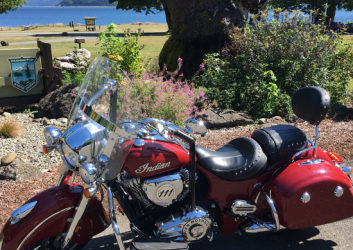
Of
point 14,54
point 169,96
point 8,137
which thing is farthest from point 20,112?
point 169,96

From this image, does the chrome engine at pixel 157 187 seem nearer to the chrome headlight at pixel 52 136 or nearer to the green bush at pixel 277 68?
Result: the chrome headlight at pixel 52 136

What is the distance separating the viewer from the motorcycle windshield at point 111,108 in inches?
94.5

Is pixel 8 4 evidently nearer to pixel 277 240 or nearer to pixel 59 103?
pixel 59 103

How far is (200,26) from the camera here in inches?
357

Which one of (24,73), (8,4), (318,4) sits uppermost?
(318,4)

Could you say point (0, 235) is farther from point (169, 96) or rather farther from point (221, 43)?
point (221, 43)

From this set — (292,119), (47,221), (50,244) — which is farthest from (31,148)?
(292,119)

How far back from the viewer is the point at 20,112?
7.42 metres

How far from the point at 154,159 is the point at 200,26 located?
23.2ft

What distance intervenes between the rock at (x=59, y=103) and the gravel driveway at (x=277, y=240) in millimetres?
3835

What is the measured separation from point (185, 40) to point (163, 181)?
7.18m

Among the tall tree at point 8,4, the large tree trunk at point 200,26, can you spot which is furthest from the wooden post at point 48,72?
Result: the tall tree at point 8,4

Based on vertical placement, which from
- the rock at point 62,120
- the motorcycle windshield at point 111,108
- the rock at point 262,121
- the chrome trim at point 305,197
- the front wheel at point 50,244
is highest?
the motorcycle windshield at point 111,108

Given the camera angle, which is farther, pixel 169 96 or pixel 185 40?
pixel 185 40
